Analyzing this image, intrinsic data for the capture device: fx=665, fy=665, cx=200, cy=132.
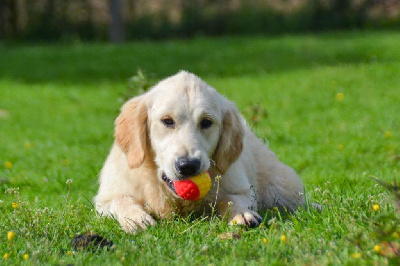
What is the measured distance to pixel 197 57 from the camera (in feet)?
52.4

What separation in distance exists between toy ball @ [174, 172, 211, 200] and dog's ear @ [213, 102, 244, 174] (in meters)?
0.35

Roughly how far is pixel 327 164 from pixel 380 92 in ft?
14.2

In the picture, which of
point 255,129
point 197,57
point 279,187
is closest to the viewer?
point 279,187

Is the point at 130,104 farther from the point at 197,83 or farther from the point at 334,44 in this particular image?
the point at 334,44

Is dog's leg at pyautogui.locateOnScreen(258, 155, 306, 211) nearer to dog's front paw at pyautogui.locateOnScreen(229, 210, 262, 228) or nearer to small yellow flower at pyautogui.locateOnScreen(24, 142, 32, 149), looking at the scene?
dog's front paw at pyautogui.locateOnScreen(229, 210, 262, 228)

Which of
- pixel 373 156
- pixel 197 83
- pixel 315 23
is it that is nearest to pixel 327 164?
pixel 373 156

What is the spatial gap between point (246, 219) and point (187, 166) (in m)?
0.51

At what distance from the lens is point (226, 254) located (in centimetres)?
354

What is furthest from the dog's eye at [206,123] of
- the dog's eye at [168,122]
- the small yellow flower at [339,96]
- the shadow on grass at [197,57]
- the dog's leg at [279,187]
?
the shadow on grass at [197,57]

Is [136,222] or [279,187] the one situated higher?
[136,222]

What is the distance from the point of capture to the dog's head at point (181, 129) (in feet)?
13.8

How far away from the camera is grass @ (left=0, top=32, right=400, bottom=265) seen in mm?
3580

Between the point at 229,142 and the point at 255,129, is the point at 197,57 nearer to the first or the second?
the point at 255,129

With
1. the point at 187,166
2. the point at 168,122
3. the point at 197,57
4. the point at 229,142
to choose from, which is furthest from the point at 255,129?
the point at 197,57
